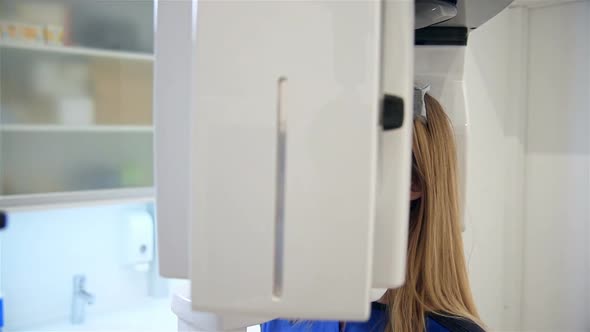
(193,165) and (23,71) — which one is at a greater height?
(23,71)

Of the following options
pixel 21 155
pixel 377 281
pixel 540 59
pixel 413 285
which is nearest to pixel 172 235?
pixel 377 281

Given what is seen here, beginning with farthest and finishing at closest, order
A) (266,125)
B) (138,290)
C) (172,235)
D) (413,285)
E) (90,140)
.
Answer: (138,290) → (90,140) → (413,285) → (172,235) → (266,125)

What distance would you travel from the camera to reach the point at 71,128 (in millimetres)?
1724

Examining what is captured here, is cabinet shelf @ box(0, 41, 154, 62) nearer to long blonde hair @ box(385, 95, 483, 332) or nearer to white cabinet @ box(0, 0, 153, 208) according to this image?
white cabinet @ box(0, 0, 153, 208)

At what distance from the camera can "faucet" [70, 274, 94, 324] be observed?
6.35 feet

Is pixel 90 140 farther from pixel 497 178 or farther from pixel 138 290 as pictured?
pixel 497 178

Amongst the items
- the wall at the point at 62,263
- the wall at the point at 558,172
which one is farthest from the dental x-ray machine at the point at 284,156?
the wall at the point at 558,172

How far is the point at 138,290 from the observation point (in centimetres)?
220

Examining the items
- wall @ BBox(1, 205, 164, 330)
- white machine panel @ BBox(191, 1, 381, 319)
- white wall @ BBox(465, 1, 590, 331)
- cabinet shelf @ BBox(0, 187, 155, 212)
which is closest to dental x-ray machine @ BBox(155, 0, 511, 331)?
white machine panel @ BBox(191, 1, 381, 319)

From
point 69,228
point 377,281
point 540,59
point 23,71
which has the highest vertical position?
point 540,59

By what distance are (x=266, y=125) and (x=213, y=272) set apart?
15 centimetres

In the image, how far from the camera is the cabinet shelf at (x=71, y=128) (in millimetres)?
1598

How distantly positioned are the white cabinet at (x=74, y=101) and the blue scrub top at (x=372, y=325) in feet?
3.19

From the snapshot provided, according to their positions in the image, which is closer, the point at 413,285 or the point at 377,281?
the point at 377,281
